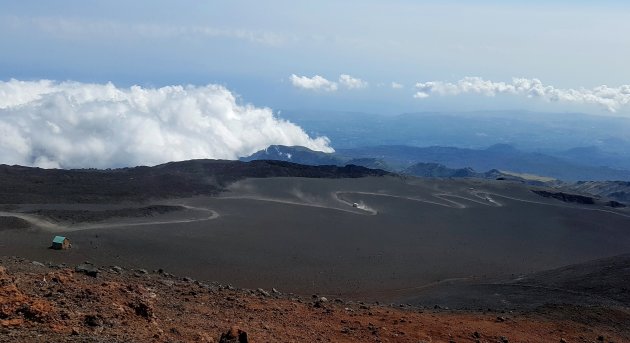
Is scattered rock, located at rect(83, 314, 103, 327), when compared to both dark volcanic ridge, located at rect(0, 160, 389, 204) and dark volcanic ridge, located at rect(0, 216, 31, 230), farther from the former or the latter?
dark volcanic ridge, located at rect(0, 160, 389, 204)

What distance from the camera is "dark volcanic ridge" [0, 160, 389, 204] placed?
1833 inches

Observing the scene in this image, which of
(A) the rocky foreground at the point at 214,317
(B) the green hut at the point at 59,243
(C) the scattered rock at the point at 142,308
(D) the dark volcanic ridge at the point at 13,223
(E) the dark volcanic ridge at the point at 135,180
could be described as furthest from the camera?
(E) the dark volcanic ridge at the point at 135,180

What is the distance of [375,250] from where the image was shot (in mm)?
40531

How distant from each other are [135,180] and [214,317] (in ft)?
133

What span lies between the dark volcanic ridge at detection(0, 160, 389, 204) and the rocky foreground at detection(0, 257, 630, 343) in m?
25.7

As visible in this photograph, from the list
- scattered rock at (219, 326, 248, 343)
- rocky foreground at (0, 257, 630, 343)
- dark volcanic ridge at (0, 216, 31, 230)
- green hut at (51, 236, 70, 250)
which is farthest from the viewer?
dark volcanic ridge at (0, 216, 31, 230)

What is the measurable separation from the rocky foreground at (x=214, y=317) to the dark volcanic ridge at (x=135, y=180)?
84.4 ft

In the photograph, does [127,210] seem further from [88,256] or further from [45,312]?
[45,312]

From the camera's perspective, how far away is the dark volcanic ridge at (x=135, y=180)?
46.6 meters

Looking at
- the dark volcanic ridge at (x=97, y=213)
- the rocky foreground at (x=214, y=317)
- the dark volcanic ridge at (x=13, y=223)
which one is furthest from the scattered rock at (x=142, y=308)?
the dark volcanic ridge at (x=97, y=213)

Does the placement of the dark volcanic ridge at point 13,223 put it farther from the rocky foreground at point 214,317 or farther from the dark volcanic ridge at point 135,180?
the rocky foreground at point 214,317

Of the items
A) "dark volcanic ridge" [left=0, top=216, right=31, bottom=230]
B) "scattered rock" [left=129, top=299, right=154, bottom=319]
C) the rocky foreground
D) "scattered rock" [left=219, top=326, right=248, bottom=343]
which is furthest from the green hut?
"scattered rock" [left=219, top=326, right=248, bottom=343]

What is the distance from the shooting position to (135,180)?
5516 centimetres

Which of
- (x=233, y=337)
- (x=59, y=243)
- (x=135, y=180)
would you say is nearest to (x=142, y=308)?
(x=233, y=337)
